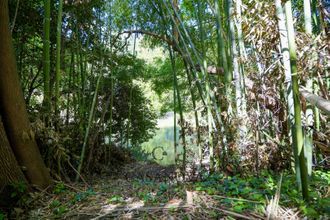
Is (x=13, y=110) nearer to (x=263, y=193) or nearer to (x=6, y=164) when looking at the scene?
(x=6, y=164)

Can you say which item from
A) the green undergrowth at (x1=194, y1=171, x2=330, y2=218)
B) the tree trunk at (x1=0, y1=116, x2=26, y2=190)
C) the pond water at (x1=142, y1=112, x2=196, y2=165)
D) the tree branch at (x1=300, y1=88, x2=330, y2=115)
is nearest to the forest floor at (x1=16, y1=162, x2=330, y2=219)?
the green undergrowth at (x1=194, y1=171, x2=330, y2=218)

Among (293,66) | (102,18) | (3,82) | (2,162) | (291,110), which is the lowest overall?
(2,162)

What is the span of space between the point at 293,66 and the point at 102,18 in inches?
128

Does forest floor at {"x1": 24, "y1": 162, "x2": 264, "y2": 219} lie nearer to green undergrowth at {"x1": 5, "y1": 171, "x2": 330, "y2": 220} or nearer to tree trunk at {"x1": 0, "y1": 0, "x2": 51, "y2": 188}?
green undergrowth at {"x1": 5, "y1": 171, "x2": 330, "y2": 220}

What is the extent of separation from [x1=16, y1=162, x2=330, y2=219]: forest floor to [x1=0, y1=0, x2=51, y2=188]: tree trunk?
0.27 m

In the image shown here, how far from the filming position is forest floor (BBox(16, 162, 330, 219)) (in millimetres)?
1511

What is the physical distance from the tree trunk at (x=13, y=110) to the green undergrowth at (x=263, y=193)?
133 centimetres

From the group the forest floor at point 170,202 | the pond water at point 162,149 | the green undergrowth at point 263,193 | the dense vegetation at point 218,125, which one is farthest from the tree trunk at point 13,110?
the pond water at point 162,149

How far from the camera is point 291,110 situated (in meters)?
1.61

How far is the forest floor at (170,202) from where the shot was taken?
4.96 ft

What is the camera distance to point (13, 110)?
1.97 metres

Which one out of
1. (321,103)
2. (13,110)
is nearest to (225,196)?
(321,103)

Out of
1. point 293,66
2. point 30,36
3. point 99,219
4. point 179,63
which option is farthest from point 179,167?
point 179,63

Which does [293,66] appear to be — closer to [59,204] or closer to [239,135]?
[239,135]
